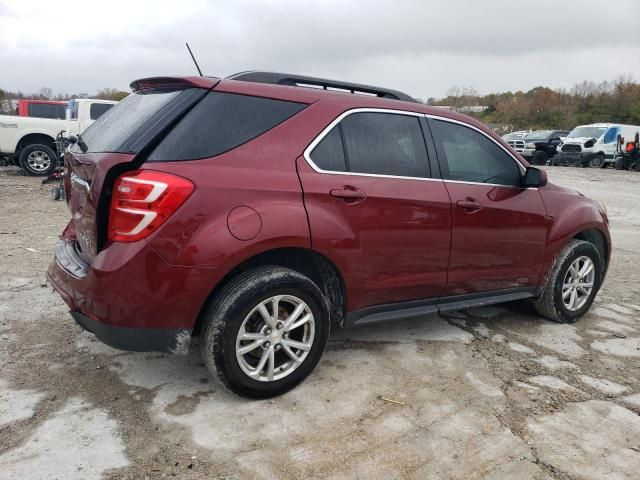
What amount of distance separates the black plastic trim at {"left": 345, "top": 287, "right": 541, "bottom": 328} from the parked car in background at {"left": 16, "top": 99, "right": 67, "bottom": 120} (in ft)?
40.6

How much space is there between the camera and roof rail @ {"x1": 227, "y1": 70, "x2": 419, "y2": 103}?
3.15 metres

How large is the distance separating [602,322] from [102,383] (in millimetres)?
3879

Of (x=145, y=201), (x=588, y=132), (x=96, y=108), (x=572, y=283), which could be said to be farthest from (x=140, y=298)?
(x=588, y=132)

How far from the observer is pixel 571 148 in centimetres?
2458

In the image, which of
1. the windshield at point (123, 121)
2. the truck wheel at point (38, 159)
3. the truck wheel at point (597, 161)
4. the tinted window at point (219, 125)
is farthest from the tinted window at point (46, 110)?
the truck wheel at point (597, 161)

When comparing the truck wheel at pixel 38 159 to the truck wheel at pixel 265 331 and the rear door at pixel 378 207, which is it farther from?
the truck wheel at pixel 265 331

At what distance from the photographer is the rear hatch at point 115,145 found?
8.63ft

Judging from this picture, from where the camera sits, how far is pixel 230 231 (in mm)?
2668

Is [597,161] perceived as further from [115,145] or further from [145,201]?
[145,201]

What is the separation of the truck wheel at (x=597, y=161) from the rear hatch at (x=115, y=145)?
25.2m

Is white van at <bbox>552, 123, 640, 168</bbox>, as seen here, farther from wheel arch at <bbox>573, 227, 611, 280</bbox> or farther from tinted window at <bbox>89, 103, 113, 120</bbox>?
wheel arch at <bbox>573, 227, 611, 280</bbox>

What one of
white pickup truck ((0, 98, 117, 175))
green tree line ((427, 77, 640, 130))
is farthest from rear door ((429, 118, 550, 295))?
green tree line ((427, 77, 640, 130))

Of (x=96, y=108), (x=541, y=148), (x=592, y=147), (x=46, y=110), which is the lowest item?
(x=46, y=110)

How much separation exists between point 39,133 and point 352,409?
1236 centimetres
